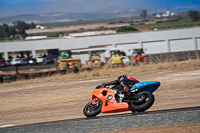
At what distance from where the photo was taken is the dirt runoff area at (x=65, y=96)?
358 inches

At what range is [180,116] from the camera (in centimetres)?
583

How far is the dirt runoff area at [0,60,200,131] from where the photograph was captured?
9.09 meters

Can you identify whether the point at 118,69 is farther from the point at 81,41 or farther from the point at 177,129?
the point at 81,41

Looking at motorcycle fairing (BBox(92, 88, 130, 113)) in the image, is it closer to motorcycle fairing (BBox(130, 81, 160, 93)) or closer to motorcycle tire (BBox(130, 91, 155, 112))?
motorcycle tire (BBox(130, 91, 155, 112))

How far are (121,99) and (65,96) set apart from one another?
619 centimetres

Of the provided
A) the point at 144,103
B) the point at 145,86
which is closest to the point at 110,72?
the point at 145,86

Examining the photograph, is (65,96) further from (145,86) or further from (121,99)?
(145,86)

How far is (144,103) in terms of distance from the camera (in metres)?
6.70

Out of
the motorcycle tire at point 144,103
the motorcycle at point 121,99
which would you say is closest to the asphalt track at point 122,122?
the motorcycle tire at point 144,103

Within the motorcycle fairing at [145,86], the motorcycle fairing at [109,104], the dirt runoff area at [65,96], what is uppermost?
the motorcycle fairing at [145,86]

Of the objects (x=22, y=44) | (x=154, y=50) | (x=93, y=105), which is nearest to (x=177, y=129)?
(x=93, y=105)

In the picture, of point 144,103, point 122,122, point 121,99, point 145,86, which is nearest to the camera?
point 122,122

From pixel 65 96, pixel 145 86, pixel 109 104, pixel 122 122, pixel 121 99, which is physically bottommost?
pixel 65 96

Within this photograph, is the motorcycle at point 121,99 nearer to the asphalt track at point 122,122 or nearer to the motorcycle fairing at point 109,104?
the motorcycle fairing at point 109,104
